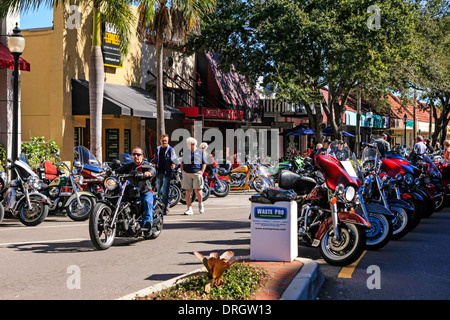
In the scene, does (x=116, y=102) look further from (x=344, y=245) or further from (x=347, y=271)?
(x=347, y=271)

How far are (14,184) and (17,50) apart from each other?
396 centimetres

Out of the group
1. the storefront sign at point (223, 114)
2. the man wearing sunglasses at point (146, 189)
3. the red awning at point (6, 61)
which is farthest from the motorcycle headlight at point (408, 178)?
the storefront sign at point (223, 114)

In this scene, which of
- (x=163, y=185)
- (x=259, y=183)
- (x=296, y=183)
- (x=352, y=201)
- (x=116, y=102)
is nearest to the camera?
(x=352, y=201)

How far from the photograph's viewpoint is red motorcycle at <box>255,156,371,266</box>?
7.62m

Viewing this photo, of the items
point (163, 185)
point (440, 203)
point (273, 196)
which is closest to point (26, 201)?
point (163, 185)

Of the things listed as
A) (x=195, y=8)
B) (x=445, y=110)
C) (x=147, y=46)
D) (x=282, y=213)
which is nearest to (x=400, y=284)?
(x=282, y=213)

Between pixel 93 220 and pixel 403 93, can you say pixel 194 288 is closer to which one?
pixel 93 220

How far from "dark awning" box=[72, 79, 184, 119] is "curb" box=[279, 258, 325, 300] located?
14286 millimetres

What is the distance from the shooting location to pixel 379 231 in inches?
355

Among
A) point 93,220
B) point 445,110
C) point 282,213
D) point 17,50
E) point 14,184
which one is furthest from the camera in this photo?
point 445,110

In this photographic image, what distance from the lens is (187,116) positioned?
25.8 meters

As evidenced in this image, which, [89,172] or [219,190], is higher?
[89,172]

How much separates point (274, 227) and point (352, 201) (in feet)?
3.81

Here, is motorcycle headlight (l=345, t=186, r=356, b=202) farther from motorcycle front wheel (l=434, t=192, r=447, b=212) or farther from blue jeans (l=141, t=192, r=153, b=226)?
motorcycle front wheel (l=434, t=192, r=447, b=212)
